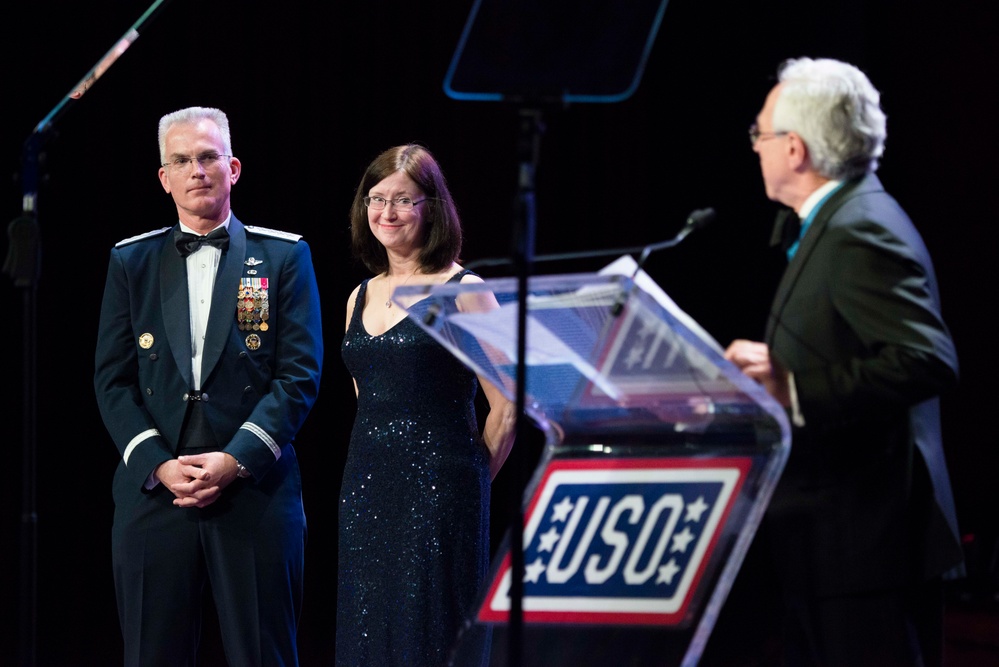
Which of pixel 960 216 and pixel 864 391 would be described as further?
pixel 960 216

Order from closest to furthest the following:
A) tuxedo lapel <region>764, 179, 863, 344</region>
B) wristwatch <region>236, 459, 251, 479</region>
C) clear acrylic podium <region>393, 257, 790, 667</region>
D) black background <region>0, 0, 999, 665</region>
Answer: clear acrylic podium <region>393, 257, 790, 667</region> → tuxedo lapel <region>764, 179, 863, 344</region> → wristwatch <region>236, 459, 251, 479</region> → black background <region>0, 0, 999, 665</region>

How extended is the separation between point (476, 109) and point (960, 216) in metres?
1.87

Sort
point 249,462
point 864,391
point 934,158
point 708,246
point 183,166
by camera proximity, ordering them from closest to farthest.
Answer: point 864,391 < point 249,462 < point 183,166 < point 708,246 < point 934,158

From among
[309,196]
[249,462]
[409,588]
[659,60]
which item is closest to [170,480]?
[249,462]

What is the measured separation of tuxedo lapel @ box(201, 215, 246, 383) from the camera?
8.82 feet

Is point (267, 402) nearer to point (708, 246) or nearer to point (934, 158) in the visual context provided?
point (708, 246)

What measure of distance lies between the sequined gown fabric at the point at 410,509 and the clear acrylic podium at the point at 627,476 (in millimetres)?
926

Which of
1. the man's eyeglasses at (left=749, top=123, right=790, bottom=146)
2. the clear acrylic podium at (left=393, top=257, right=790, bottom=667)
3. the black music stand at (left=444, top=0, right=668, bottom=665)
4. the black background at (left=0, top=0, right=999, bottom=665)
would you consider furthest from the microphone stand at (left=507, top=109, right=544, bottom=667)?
the black background at (left=0, top=0, right=999, bottom=665)

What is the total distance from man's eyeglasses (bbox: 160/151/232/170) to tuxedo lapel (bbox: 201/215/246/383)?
6.6 inches

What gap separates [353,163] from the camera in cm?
428

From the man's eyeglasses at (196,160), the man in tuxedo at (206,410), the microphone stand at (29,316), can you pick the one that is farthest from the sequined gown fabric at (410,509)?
the microphone stand at (29,316)

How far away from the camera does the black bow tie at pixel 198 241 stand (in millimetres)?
2785

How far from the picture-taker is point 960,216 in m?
4.34

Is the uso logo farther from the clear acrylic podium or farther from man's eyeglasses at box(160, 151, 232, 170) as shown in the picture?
man's eyeglasses at box(160, 151, 232, 170)
